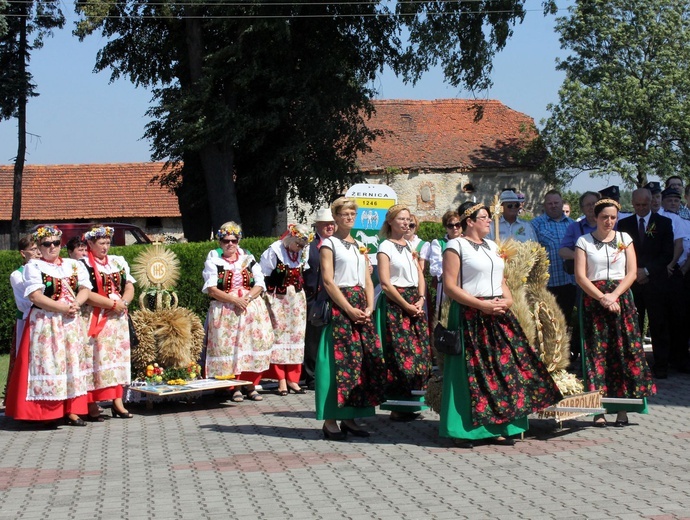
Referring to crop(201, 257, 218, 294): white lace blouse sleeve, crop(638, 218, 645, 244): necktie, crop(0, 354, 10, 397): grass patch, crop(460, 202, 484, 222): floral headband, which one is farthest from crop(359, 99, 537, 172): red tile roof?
crop(460, 202, 484, 222): floral headband

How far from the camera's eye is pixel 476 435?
8.38 metres

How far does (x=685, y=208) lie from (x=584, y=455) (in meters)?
6.70

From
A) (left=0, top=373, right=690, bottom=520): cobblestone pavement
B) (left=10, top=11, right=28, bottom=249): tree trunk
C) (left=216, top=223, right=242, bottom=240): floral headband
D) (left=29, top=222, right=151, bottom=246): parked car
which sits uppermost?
(left=10, top=11, right=28, bottom=249): tree trunk

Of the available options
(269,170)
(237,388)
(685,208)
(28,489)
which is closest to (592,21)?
(269,170)

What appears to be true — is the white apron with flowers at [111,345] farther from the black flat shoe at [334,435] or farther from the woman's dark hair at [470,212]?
the woman's dark hair at [470,212]

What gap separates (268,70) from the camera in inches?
965

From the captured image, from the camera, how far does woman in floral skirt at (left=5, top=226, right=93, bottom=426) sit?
9898mm

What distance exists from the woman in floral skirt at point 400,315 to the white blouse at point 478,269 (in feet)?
3.21

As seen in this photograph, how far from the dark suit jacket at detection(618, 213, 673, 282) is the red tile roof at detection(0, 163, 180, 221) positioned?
128 ft

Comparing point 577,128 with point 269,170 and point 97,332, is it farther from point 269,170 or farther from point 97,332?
point 97,332

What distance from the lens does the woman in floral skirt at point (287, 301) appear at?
1208cm

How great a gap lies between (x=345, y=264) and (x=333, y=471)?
1991 mm

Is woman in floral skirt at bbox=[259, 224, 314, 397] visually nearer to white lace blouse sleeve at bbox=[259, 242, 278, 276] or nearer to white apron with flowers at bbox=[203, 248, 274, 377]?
white lace blouse sleeve at bbox=[259, 242, 278, 276]

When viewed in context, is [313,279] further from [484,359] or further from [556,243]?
[484,359]
